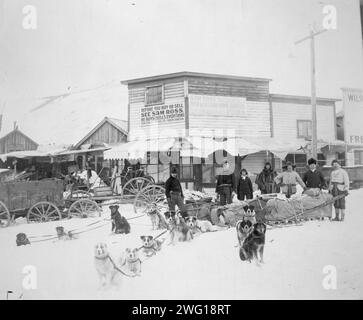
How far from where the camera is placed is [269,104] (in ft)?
15.1

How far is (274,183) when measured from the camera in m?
4.32

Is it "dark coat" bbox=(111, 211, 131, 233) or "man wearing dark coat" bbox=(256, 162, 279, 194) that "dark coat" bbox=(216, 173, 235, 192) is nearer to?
"man wearing dark coat" bbox=(256, 162, 279, 194)

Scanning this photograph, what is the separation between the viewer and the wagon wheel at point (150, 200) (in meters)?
4.09

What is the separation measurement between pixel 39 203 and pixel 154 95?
2032 mm

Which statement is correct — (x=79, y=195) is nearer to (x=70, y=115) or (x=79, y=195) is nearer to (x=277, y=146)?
(x=70, y=115)

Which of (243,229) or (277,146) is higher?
(277,146)

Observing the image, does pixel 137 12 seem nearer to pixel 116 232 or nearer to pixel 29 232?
pixel 116 232


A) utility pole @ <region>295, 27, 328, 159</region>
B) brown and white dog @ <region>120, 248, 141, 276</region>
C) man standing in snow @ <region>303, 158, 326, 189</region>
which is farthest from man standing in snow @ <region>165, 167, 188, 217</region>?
utility pole @ <region>295, 27, 328, 159</region>

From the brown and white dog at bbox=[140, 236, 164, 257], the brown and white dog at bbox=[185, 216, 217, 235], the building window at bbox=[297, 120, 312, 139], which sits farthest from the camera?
the building window at bbox=[297, 120, 312, 139]

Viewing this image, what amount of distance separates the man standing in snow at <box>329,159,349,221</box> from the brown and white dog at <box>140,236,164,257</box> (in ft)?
7.67

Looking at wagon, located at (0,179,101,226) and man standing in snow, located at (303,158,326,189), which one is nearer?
Result: wagon, located at (0,179,101,226)

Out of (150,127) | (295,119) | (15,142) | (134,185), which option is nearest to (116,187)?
(134,185)

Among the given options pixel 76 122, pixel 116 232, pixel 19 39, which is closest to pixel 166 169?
pixel 116 232

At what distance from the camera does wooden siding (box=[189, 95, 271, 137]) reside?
437 cm
